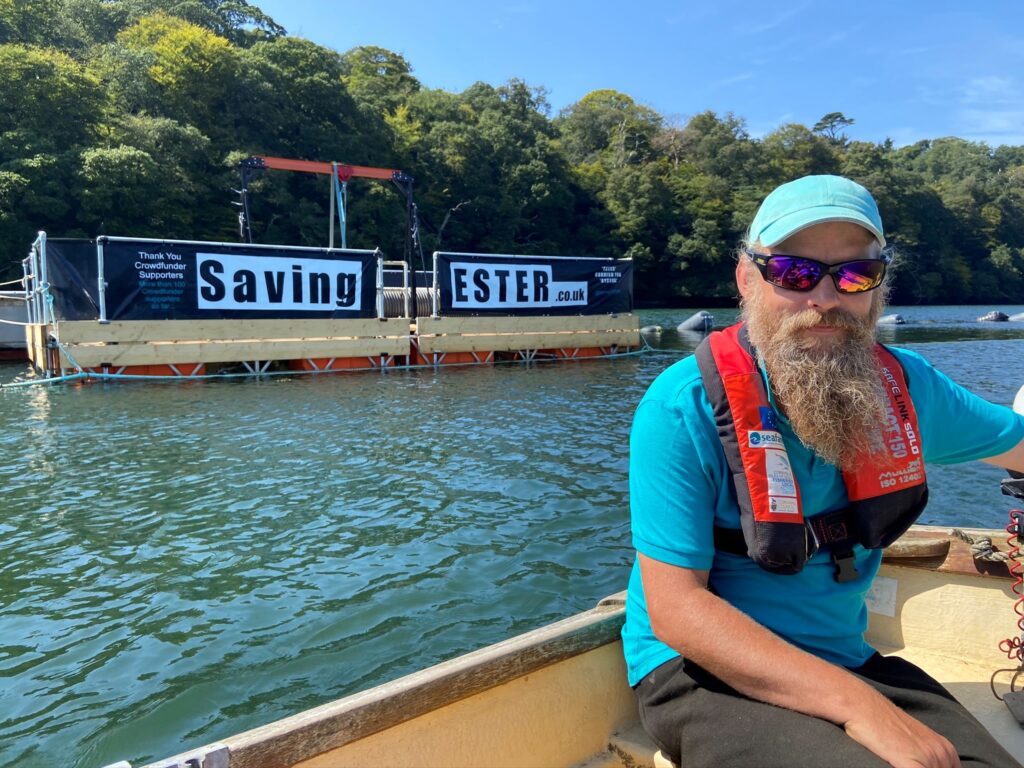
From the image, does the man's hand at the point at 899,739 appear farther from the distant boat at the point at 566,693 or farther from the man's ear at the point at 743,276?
the man's ear at the point at 743,276

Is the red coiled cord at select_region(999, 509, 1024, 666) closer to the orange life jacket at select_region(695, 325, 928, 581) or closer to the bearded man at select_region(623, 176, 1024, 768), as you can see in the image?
the bearded man at select_region(623, 176, 1024, 768)

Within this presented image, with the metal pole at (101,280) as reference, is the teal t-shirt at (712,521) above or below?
below

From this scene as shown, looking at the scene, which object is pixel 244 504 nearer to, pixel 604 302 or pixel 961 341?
pixel 604 302

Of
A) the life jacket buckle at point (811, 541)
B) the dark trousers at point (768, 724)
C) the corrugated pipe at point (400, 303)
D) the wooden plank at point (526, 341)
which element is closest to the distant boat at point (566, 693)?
the dark trousers at point (768, 724)

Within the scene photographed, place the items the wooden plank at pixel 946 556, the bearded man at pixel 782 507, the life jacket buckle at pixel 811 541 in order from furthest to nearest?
the wooden plank at pixel 946 556, the life jacket buckle at pixel 811 541, the bearded man at pixel 782 507

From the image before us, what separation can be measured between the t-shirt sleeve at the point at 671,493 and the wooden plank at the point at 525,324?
51.9 ft

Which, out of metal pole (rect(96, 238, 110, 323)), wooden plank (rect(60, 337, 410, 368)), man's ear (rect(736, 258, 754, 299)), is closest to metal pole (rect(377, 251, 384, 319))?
wooden plank (rect(60, 337, 410, 368))

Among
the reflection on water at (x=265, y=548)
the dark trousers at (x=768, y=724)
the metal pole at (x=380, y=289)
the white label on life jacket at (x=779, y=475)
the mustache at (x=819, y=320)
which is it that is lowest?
the reflection on water at (x=265, y=548)

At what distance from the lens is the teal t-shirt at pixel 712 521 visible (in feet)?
5.62

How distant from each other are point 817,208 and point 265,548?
513cm

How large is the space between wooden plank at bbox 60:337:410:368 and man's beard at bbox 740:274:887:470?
46.7ft

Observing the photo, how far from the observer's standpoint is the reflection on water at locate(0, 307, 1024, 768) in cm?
381

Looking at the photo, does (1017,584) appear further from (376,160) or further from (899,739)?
(376,160)

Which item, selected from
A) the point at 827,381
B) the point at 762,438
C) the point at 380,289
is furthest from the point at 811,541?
the point at 380,289
